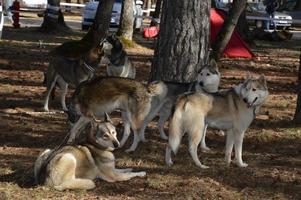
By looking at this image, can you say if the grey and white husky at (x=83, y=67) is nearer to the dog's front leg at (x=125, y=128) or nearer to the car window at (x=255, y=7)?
the dog's front leg at (x=125, y=128)

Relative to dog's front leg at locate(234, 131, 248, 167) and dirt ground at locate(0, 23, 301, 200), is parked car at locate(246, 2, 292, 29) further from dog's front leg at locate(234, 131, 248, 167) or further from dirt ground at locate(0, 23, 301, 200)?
dog's front leg at locate(234, 131, 248, 167)

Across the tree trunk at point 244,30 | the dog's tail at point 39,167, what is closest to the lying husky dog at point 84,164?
the dog's tail at point 39,167

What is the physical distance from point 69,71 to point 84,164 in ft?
13.9

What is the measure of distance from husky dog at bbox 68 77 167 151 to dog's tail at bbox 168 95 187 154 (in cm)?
84

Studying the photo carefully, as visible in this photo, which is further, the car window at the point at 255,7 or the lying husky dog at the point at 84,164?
the car window at the point at 255,7

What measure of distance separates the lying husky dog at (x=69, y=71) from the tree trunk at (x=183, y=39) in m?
1.66

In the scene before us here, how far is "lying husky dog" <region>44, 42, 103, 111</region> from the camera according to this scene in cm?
1003

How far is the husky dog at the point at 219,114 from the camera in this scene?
6.66 meters

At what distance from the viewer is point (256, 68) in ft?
52.7

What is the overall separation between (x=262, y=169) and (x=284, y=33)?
862 inches

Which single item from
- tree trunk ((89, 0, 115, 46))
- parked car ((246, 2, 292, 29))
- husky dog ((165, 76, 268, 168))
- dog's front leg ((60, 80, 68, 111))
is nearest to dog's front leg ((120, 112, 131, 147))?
husky dog ((165, 76, 268, 168))

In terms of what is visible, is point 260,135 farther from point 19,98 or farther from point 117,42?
point 19,98

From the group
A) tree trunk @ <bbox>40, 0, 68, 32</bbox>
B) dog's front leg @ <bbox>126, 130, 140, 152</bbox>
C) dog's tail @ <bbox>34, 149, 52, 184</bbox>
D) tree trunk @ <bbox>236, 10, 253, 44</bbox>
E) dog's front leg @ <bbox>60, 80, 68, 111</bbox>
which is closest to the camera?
dog's tail @ <bbox>34, 149, 52, 184</bbox>

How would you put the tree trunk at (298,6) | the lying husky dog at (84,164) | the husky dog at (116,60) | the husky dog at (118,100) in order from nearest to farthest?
the lying husky dog at (84,164) → the husky dog at (118,100) → the husky dog at (116,60) → the tree trunk at (298,6)
